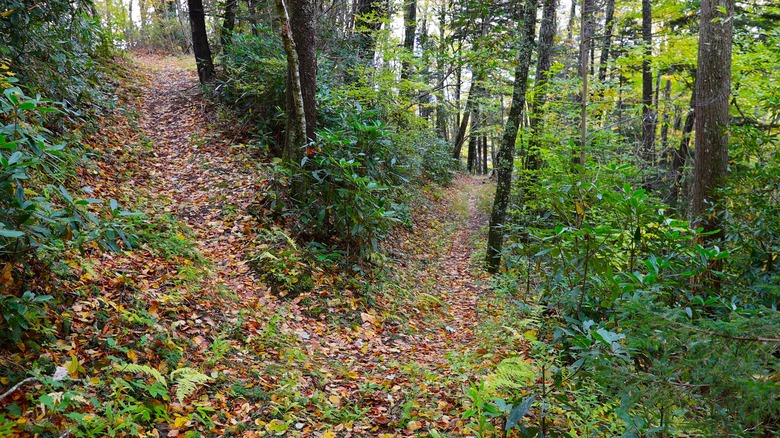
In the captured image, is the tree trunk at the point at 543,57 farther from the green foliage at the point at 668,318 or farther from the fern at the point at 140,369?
the fern at the point at 140,369

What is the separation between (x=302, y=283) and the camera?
614cm

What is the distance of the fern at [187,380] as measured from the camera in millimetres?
3448

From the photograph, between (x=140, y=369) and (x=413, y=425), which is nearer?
(x=140, y=369)

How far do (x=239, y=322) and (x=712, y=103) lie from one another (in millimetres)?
7707

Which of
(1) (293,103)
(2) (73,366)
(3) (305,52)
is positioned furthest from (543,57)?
(2) (73,366)

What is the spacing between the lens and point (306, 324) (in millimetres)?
5535

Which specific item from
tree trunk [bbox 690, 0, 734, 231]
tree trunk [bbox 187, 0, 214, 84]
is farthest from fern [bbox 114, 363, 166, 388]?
tree trunk [bbox 187, 0, 214, 84]

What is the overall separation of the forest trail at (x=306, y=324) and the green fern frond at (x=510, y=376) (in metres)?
0.41

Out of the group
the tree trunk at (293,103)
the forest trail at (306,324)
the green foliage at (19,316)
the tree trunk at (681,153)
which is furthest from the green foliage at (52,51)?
the tree trunk at (681,153)

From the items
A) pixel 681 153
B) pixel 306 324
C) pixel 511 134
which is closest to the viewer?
pixel 306 324

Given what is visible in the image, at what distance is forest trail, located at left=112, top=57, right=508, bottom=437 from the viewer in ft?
12.7

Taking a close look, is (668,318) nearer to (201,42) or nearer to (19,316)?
(19,316)

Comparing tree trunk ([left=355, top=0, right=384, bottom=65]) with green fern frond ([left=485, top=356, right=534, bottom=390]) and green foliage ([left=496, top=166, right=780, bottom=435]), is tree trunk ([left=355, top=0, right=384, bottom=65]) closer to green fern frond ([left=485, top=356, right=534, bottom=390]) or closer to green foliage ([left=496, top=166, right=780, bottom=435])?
green foliage ([left=496, top=166, right=780, bottom=435])

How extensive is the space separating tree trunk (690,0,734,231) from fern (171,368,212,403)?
7.16 m
